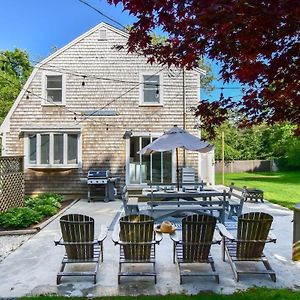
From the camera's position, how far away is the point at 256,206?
37.5 feet

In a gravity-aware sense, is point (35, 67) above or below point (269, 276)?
above

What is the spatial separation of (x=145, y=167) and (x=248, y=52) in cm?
1117

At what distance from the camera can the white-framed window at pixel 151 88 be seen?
14.1 meters

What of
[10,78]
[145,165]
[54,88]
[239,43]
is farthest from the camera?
[10,78]

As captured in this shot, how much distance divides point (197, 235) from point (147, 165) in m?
9.28

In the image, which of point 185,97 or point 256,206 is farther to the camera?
point 185,97

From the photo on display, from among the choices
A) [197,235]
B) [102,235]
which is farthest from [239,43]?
[102,235]

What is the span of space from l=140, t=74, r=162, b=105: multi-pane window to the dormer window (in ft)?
10.2

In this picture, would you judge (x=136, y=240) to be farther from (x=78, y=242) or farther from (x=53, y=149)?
(x=53, y=149)

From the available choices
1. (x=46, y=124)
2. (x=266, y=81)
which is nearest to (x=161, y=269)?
(x=266, y=81)

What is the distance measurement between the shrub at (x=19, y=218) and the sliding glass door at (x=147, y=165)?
542 cm

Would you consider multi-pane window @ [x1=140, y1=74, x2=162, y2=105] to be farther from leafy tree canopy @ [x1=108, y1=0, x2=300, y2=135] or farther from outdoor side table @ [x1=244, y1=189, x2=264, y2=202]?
leafy tree canopy @ [x1=108, y1=0, x2=300, y2=135]

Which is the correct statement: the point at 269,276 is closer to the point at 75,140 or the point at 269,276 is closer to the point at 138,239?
the point at 138,239

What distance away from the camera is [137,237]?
4.86m
